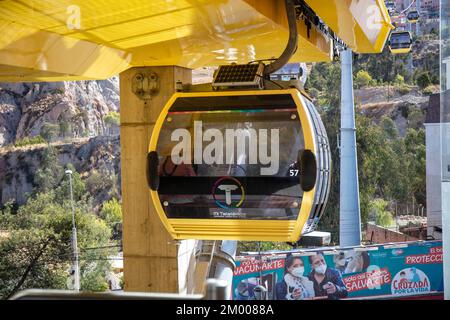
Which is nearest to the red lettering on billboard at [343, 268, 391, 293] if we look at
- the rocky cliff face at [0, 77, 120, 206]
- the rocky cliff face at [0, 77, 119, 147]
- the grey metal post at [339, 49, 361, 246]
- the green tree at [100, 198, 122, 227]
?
the grey metal post at [339, 49, 361, 246]

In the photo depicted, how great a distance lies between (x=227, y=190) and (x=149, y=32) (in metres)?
1.34

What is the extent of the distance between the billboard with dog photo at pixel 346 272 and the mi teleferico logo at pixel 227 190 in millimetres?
16408

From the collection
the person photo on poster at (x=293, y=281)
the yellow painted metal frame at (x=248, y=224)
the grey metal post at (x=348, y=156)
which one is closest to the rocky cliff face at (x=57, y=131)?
the grey metal post at (x=348, y=156)

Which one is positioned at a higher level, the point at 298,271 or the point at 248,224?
the point at 248,224

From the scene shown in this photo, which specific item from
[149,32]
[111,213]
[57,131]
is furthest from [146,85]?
[57,131]

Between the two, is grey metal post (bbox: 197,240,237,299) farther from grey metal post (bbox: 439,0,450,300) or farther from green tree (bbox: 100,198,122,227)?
green tree (bbox: 100,198,122,227)

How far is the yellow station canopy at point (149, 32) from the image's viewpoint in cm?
445

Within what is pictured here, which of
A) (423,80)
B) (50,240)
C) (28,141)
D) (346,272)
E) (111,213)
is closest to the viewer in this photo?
(346,272)

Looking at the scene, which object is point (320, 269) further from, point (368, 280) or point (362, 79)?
point (362, 79)

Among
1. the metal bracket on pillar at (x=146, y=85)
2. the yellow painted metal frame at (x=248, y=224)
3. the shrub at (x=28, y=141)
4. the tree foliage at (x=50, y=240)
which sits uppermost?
the shrub at (x=28, y=141)

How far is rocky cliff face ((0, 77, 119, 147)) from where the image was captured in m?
57.9

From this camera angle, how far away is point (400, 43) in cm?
1756

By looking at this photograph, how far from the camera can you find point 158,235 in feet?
23.9

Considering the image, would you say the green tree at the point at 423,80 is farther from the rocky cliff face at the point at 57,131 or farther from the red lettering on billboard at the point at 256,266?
the red lettering on billboard at the point at 256,266
